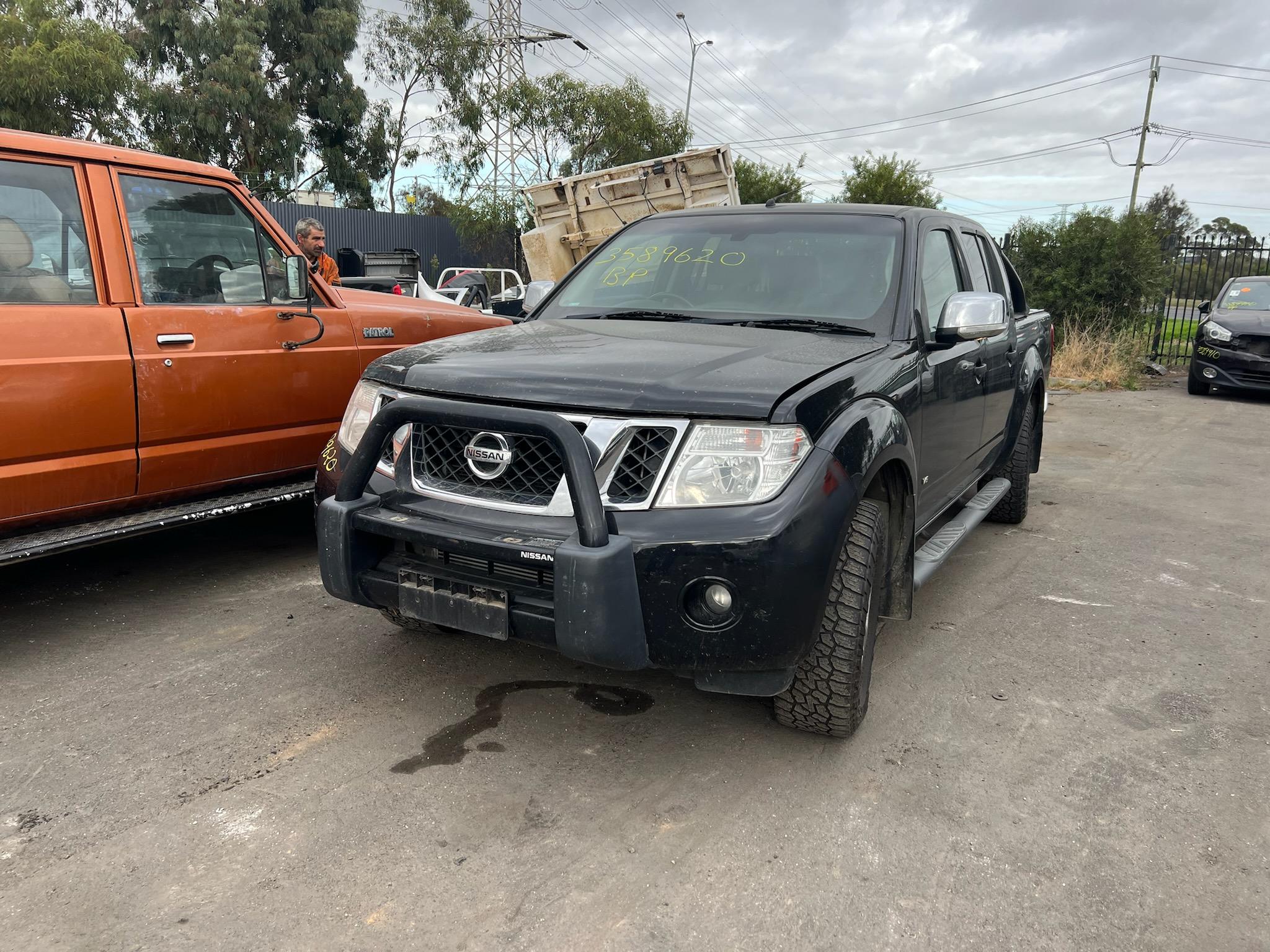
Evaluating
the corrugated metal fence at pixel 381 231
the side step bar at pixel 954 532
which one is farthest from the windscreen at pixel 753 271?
the corrugated metal fence at pixel 381 231

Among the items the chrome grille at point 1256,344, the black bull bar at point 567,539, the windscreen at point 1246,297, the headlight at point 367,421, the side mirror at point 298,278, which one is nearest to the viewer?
the black bull bar at point 567,539

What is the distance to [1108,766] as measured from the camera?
2941 millimetres

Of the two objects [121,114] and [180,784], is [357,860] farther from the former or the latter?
[121,114]

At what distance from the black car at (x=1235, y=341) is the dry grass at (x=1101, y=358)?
1030 mm

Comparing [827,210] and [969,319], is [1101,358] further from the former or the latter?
[969,319]

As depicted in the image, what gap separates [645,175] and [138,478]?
27.1 ft

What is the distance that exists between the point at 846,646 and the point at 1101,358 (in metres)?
13.1

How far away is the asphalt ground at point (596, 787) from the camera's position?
220cm

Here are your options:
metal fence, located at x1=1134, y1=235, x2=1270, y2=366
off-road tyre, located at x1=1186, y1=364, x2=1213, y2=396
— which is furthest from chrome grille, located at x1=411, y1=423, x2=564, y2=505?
metal fence, located at x1=1134, y1=235, x2=1270, y2=366

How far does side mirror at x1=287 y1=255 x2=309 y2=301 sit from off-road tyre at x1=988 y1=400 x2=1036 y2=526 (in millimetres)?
3921

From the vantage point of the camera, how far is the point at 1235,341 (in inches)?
472

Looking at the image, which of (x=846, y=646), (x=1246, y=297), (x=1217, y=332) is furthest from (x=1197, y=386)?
(x=846, y=646)

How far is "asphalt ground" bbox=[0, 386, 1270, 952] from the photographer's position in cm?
220

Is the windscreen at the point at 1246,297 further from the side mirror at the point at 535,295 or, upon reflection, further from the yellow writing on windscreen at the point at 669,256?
the side mirror at the point at 535,295
